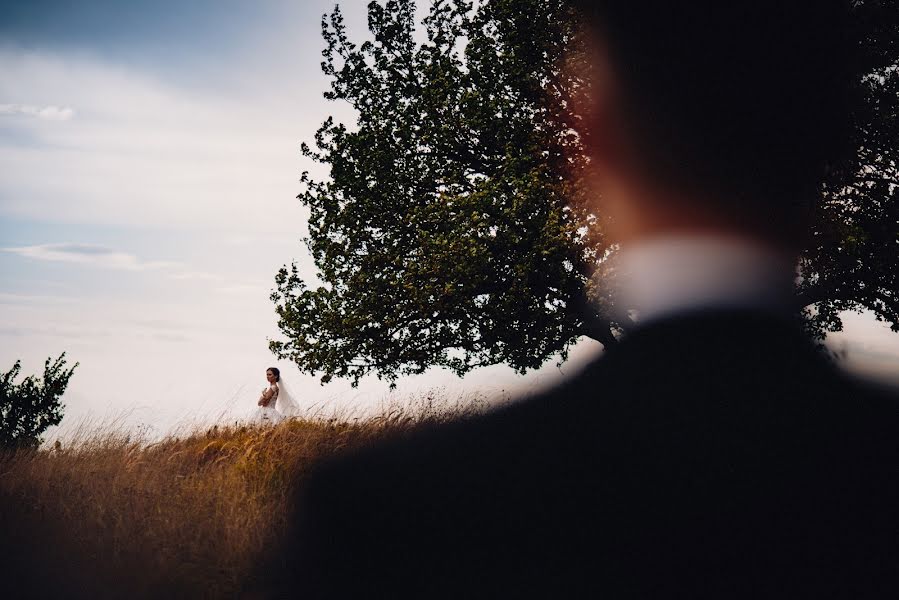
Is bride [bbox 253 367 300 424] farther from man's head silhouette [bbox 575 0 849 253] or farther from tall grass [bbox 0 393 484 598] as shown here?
man's head silhouette [bbox 575 0 849 253]

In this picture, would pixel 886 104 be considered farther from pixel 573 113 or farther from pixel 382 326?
pixel 382 326

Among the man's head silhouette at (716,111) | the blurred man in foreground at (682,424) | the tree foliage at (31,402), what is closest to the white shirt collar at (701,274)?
the blurred man in foreground at (682,424)

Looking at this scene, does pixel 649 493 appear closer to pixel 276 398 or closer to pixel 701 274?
pixel 701 274

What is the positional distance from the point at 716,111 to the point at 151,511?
13466 mm

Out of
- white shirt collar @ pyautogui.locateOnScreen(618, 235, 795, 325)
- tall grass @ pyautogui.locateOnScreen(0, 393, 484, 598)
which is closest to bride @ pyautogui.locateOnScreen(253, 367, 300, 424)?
tall grass @ pyautogui.locateOnScreen(0, 393, 484, 598)

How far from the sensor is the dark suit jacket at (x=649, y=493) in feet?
27.4

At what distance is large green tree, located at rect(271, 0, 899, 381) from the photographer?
1464 cm

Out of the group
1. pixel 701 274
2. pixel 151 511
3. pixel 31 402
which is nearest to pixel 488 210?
pixel 701 274

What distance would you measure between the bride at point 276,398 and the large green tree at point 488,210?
1.21 meters

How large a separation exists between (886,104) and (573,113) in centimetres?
713

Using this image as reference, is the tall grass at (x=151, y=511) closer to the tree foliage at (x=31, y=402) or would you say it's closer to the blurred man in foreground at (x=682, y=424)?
the blurred man in foreground at (x=682, y=424)

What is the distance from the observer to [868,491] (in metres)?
10.6

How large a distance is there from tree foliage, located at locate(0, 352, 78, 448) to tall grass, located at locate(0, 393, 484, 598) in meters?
10.0

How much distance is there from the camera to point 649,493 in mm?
10602
